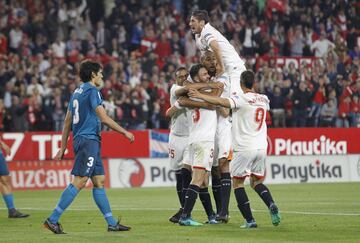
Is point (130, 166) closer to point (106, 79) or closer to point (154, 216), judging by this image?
point (106, 79)

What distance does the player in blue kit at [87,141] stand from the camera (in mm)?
14211

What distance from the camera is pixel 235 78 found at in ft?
53.9

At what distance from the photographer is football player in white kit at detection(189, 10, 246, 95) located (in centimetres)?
1602

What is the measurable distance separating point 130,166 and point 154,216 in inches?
458

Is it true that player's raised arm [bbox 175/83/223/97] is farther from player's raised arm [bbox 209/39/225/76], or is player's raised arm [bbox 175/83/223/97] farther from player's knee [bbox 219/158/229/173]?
player's knee [bbox 219/158/229/173]

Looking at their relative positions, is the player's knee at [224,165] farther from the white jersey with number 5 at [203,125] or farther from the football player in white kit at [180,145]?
the white jersey with number 5 at [203,125]

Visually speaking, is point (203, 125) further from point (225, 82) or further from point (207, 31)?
point (207, 31)

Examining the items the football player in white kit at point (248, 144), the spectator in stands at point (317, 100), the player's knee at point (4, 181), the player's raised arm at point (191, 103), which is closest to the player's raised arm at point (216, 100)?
the football player in white kit at point (248, 144)

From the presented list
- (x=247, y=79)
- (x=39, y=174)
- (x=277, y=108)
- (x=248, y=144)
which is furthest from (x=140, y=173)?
(x=247, y=79)

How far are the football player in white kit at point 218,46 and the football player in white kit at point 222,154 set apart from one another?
0.14m

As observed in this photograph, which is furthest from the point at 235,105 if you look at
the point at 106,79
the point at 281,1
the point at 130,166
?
the point at 281,1

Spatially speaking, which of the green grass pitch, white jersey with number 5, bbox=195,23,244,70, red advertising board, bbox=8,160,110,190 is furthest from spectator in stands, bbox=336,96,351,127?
white jersey with number 5, bbox=195,23,244,70

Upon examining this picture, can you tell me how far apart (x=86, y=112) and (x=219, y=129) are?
8.52ft

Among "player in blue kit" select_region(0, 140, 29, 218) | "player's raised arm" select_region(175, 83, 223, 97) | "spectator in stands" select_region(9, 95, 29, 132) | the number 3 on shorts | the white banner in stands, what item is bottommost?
the white banner in stands
